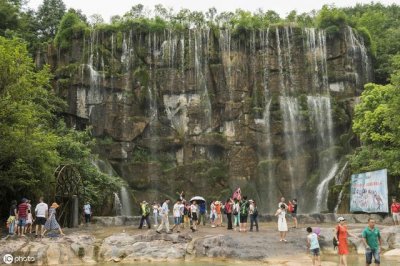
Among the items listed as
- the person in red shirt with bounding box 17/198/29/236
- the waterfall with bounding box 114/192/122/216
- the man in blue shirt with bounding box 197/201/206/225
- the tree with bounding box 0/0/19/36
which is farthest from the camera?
the tree with bounding box 0/0/19/36

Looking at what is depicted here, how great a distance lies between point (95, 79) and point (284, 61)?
1574 centimetres

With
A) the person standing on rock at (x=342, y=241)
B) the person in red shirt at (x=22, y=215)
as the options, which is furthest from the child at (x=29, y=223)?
the person standing on rock at (x=342, y=241)

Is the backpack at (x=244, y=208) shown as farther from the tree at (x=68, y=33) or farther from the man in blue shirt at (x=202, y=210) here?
the tree at (x=68, y=33)

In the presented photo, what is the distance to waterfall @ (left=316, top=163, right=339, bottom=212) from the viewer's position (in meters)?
32.5

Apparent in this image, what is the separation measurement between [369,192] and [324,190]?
9106mm

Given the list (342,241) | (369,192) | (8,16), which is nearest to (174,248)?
(342,241)

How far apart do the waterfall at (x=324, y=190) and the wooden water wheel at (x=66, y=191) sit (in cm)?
1724

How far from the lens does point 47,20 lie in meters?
48.0

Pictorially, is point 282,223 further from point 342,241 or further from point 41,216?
point 41,216

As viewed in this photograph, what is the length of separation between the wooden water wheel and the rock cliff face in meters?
11.1

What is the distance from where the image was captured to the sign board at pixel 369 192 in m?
22.9

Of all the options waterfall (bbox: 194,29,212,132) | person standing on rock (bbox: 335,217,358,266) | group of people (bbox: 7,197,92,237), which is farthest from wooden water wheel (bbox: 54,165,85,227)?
waterfall (bbox: 194,29,212,132)

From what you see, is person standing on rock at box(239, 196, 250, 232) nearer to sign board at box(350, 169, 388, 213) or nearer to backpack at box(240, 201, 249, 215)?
backpack at box(240, 201, 249, 215)

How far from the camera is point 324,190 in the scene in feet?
109
